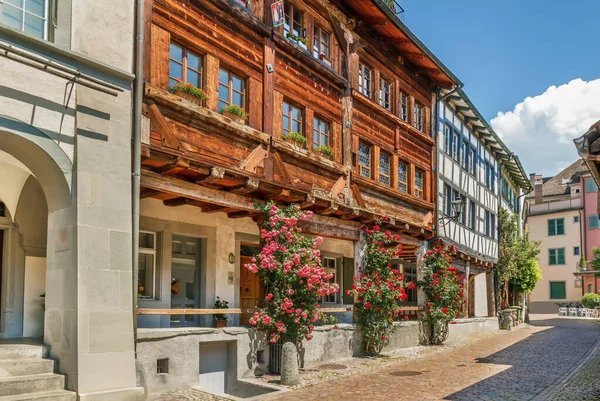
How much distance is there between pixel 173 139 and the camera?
10.0 meters

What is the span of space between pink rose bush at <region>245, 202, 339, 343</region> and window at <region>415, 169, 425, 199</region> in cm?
833

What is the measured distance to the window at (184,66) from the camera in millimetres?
10590

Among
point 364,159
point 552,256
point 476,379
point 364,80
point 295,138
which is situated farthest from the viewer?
point 552,256

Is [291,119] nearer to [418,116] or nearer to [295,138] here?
[295,138]

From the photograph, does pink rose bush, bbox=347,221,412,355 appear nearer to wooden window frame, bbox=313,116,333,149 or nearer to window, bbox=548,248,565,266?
wooden window frame, bbox=313,116,333,149

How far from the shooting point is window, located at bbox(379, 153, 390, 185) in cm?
1725

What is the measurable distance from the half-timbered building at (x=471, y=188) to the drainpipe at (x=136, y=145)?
38.0ft

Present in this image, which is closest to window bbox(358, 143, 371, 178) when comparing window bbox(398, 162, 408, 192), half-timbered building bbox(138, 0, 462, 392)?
half-timbered building bbox(138, 0, 462, 392)

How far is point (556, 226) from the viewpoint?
167ft

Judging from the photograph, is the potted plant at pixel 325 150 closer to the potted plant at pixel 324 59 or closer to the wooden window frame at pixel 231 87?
the potted plant at pixel 324 59

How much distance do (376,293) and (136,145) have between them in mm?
7555

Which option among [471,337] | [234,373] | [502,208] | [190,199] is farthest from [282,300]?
[502,208]

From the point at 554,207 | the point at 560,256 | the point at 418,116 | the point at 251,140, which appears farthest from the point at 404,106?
the point at 554,207

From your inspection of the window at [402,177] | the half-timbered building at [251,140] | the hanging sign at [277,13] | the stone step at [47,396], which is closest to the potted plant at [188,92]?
the half-timbered building at [251,140]
